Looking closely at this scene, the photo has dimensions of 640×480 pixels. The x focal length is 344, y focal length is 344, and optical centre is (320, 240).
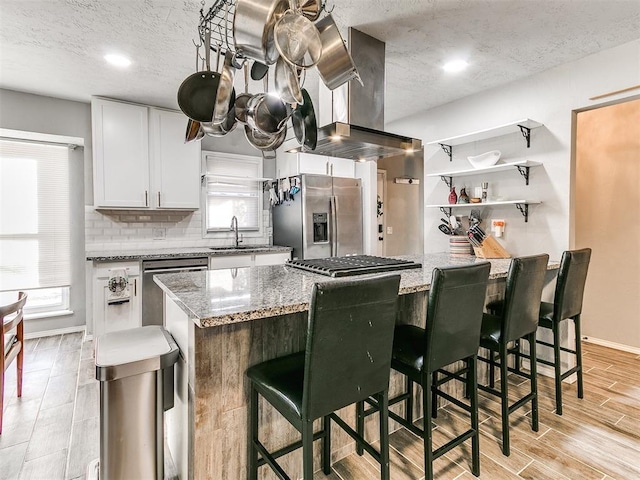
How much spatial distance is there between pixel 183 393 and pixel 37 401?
171 centimetres

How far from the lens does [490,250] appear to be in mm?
2975

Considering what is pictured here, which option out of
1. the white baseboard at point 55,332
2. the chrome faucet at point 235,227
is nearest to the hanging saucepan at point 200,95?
the chrome faucet at point 235,227

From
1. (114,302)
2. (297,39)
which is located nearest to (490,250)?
(297,39)

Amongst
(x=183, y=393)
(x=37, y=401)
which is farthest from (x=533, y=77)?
(x=37, y=401)

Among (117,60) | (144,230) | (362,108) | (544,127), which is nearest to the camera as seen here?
(362,108)

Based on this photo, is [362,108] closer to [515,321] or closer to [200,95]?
[200,95]

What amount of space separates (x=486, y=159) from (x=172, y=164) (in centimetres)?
327

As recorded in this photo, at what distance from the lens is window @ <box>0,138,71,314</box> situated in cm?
353

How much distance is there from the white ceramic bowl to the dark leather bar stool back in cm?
109

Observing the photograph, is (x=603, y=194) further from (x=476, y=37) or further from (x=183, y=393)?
(x=183, y=393)

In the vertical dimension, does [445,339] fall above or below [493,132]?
below

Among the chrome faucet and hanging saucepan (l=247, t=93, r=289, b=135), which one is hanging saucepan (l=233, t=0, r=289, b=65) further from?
the chrome faucet

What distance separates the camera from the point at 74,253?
153 inches

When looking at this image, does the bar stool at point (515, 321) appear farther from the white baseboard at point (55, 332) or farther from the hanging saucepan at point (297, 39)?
the white baseboard at point (55, 332)
